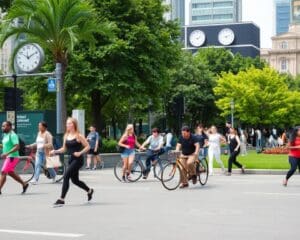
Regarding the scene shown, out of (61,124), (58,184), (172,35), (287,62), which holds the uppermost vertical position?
(287,62)

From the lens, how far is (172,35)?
43969mm

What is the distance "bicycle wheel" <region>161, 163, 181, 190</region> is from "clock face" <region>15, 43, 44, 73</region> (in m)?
14.2

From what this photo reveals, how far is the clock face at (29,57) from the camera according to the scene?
30075mm

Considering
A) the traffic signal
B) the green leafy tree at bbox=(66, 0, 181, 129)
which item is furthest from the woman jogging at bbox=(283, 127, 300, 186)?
the green leafy tree at bbox=(66, 0, 181, 129)

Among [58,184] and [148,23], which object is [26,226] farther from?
[148,23]

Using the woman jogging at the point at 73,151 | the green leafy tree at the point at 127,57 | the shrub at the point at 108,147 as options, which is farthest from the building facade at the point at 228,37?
the woman jogging at the point at 73,151

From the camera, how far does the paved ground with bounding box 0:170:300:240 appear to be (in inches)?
375

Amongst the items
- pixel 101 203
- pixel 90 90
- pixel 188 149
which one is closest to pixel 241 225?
pixel 101 203

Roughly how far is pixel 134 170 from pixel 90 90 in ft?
57.6

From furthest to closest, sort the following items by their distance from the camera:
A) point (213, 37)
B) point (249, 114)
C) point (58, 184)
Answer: point (213, 37), point (249, 114), point (58, 184)

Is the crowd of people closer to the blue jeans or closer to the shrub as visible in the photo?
the blue jeans

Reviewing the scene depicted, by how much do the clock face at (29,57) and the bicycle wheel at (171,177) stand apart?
46.5 ft

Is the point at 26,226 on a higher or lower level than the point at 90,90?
lower

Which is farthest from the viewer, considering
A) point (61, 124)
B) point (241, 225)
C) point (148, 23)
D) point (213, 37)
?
point (213, 37)
